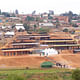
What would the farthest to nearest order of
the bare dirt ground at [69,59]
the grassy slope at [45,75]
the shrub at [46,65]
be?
1. the bare dirt ground at [69,59]
2. the shrub at [46,65]
3. the grassy slope at [45,75]

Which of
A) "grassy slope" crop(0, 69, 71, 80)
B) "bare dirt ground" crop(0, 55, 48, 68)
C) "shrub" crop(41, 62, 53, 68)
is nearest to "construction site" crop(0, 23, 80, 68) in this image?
"bare dirt ground" crop(0, 55, 48, 68)

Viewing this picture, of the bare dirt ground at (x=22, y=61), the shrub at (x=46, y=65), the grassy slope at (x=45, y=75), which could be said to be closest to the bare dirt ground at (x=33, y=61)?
the bare dirt ground at (x=22, y=61)

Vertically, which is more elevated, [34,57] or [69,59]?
[34,57]

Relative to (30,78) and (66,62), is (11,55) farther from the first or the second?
(30,78)

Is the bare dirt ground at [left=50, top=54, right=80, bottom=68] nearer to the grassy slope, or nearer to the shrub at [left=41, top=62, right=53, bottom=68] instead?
the shrub at [left=41, top=62, right=53, bottom=68]

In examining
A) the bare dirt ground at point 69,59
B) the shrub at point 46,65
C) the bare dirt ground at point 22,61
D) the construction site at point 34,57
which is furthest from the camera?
the bare dirt ground at point 69,59

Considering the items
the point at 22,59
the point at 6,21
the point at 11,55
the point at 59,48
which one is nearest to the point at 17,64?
the point at 22,59

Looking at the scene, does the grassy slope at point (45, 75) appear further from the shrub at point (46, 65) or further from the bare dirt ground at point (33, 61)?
the bare dirt ground at point (33, 61)

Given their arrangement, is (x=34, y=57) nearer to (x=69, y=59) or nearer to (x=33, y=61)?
(x=33, y=61)

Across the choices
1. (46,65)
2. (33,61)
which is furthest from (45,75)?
(33,61)

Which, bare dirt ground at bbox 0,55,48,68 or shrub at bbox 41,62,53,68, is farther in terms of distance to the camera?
bare dirt ground at bbox 0,55,48,68

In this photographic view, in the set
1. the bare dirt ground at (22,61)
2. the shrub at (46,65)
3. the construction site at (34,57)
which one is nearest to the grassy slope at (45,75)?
the shrub at (46,65)

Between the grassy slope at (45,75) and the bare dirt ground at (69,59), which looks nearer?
the grassy slope at (45,75)
